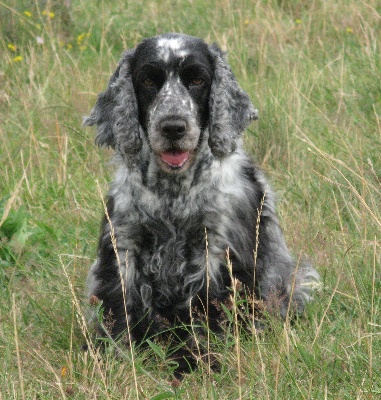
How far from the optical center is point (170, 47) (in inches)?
166

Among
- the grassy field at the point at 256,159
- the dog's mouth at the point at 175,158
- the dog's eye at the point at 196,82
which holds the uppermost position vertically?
the dog's eye at the point at 196,82

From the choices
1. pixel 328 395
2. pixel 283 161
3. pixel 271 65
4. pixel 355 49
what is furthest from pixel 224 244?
pixel 355 49

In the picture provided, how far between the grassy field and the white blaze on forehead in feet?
2.57

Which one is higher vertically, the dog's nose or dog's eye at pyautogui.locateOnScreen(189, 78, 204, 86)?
dog's eye at pyautogui.locateOnScreen(189, 78, 204, 86)

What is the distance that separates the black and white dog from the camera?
13.8ft

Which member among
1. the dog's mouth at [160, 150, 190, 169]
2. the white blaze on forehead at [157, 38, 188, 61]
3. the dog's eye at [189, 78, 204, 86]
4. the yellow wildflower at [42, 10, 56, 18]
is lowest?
the yellow wildflower at [42, 10, 56, 18]

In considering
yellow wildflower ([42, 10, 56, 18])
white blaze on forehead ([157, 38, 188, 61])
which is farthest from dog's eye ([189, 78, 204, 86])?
yellow wildflower ([42, 10, 56, 18])

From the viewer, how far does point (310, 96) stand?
258 inches

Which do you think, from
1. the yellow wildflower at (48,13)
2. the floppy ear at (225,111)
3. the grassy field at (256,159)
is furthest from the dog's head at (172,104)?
the yellow wildflower at (48,13)

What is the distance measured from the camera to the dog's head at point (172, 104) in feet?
13.6

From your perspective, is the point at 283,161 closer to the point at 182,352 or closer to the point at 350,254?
the point at 350,254

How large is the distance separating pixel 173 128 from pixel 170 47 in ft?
1.28

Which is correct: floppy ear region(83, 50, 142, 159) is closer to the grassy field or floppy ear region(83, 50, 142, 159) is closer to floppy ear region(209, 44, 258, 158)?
floppy ear region(209, 44, 258, 158)

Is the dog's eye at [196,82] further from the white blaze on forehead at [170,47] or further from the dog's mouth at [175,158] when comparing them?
the dog's mouth at [175,158]
